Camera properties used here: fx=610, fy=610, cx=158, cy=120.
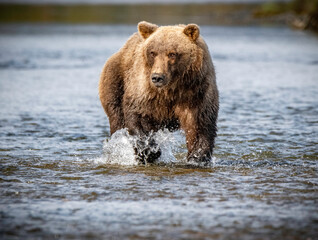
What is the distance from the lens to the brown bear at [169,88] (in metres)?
6.72

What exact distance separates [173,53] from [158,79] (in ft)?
1.30

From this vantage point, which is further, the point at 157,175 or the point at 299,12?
the point at 299,12

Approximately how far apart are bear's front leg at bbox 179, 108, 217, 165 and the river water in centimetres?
18

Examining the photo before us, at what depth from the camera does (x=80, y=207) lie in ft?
17.9

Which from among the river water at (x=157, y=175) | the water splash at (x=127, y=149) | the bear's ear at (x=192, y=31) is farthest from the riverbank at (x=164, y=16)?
the bear's ear at (x=192, y=31)

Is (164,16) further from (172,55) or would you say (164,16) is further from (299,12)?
(172,55)

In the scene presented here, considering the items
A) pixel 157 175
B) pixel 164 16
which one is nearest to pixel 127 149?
pixel 157 175

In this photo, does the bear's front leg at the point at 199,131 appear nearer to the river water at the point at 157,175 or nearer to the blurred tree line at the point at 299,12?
the river water at the point at 157,175

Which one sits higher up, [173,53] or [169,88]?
[173,53]

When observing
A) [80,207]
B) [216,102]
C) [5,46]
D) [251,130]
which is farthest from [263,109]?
[5,46]

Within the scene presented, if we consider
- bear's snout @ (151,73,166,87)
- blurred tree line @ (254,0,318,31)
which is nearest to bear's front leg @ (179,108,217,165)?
bear's snout @ (151,73,166,87)

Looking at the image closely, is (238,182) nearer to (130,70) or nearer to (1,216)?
(130,70)

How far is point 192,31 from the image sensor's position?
680 centimetres

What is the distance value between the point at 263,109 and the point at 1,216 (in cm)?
793
